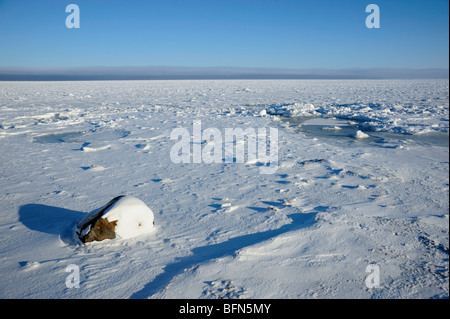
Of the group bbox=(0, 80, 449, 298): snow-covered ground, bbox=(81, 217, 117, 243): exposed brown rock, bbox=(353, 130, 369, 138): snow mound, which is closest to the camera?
bbox=(0, 80, 449, 298): snow-covered ground

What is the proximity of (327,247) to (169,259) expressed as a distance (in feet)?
5.27

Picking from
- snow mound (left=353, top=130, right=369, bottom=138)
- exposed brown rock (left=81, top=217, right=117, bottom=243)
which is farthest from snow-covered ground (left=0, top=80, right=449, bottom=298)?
snow mound (left=353, top=130, right=369, bottom=138)

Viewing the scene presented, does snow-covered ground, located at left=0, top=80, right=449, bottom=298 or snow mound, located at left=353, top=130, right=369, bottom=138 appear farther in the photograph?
snow mound, located at left=353, top=130, right=369, bottom=138

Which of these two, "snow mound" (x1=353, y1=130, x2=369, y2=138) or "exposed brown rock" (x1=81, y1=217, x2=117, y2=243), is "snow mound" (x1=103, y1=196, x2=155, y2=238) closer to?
"exposed brown rock" (x1=81, y1=217, x2=117, y2=243)

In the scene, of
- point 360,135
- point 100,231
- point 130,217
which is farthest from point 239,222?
point 360,135

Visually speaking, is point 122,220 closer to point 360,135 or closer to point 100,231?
point 100,231

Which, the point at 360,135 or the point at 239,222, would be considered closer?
the point at 239,222

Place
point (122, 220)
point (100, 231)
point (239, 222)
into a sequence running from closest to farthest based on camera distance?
point (100, 231) → point (122, 220) → point (239, 222)

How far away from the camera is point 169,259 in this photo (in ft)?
8.96

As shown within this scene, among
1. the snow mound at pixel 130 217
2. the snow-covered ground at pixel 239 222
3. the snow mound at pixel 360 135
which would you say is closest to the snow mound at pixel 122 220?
the snow mound at pixel 130 217

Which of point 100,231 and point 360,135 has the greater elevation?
point 360,135

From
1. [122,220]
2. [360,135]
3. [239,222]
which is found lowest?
[239,222]
